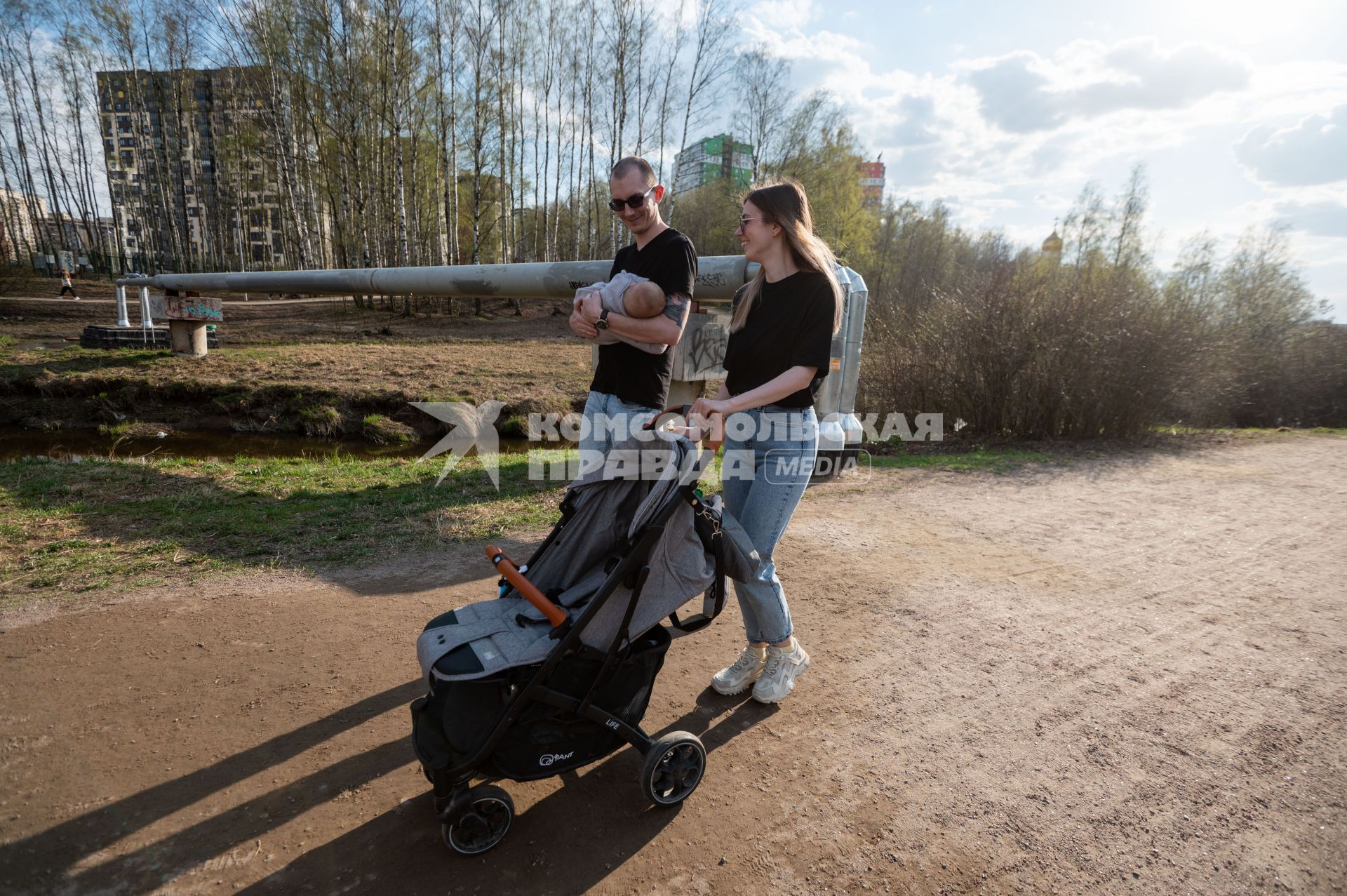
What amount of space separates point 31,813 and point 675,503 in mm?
2388

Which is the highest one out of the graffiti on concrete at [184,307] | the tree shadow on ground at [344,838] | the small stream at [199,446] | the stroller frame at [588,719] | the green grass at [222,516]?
the graffiti on concrete at [184,307]

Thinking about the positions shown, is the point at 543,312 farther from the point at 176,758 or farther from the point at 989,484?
the point at 176,758

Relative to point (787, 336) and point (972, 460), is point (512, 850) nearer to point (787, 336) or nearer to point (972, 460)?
point (787, 336)

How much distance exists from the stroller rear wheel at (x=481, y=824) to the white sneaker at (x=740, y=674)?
118 centimetres

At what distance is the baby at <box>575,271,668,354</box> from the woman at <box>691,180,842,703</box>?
1.24ft

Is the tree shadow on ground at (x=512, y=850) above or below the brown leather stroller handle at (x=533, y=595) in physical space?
below

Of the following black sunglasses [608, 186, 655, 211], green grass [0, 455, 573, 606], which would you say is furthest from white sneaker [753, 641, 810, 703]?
green grass [0, 455, 573, 606]

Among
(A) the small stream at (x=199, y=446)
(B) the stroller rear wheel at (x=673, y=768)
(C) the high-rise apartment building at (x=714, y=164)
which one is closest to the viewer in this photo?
(B) the stroller rear wheel at (x=673, y=768)

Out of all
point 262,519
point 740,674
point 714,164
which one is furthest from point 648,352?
point 714,164

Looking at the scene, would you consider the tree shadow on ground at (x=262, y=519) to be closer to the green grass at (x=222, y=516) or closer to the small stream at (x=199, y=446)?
the green grass at (x=222, y=516)

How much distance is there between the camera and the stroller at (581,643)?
1.97 metres

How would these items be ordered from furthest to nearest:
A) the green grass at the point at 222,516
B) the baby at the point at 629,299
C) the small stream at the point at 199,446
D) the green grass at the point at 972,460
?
the small stream at the point at 199,446, the green grass at the point at 972,460, the green grass at the point at 222,516, the baby at the point at 629,299

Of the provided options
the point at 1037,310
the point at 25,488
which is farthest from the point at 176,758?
the point at 1037,310

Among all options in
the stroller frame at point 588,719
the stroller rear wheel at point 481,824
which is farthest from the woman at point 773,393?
the stroller rear wheel at point 481,824
